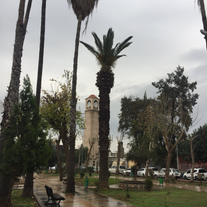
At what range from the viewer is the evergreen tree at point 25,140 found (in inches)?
338

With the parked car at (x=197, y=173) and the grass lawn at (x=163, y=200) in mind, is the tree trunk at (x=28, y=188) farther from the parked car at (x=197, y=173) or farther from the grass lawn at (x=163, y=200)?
the parked car at (x=197, y=173)

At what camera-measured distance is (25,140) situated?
8.91 meters

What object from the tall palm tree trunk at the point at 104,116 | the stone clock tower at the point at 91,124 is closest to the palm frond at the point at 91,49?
the tall palm tree trunk at the point at 104,116

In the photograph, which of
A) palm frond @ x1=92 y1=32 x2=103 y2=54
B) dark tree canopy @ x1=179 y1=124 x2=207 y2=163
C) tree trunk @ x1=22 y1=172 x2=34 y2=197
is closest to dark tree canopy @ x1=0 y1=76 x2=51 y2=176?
tree trunk @ x1=22 y1=172 x2=34 y2=197

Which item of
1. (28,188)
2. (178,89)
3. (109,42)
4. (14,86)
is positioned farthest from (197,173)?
(14,86)

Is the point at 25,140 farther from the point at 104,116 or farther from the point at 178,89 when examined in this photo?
the point at 178,89

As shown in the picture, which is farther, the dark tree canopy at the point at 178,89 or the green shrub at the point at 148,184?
the dark tree canopy at the point at 178,89

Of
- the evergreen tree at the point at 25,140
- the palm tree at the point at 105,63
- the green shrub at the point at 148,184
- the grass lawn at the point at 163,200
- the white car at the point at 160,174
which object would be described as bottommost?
the white car at the point at 160,174

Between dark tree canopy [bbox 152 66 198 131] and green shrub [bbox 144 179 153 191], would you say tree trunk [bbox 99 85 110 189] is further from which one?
dark tree canopy [bbox 152 66 198 131]

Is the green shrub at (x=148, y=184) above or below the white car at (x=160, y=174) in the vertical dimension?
above

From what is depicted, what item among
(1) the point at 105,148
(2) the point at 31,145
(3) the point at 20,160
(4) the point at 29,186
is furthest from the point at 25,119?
(1) the point at 105,148

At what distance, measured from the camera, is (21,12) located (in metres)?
10.6

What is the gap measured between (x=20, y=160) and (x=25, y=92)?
2913mm

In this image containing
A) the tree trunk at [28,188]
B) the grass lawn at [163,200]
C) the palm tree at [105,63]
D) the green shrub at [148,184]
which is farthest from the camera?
the palm tree at [105,63]
